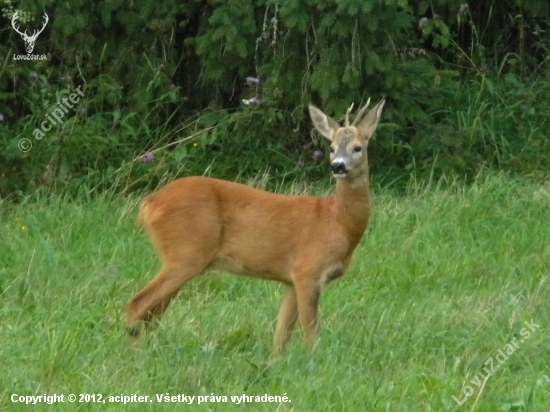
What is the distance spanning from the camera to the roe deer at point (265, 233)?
19.8 ft

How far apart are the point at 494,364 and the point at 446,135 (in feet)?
13.2

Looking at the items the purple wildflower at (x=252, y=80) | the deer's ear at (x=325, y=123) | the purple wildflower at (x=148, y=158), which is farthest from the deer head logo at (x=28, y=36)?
the deer's ear at (x=325, y=123)

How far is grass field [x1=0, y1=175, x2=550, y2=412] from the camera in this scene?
16.6 feet

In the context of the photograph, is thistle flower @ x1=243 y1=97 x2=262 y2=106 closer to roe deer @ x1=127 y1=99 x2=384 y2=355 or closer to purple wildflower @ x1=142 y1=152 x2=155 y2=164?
purple wildflower @ x1=142 y1=152 x2=155 y2=164

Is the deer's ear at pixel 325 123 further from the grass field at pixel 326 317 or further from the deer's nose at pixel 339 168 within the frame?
the grass field at pixel 326 317

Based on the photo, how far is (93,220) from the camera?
7.78 m

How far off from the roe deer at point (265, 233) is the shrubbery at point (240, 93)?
2.18 meters

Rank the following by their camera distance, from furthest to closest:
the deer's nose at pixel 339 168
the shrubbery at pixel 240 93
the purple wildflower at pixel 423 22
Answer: the purple wildflower at pixel 423 22
the shrubbery at pixel 240 93
the deer's nose at pixel 339 168

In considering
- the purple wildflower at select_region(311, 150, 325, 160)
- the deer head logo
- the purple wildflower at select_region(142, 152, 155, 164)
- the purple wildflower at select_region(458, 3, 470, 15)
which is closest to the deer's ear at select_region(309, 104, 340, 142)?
the purple wildflower at select_region(311, 150, 325, 160)

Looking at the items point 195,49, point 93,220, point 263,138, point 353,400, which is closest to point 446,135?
point 263,138

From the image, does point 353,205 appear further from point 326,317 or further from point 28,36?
point 28,36

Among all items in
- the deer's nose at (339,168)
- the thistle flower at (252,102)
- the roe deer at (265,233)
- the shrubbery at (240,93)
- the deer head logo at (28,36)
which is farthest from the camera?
the deer head logo at (28,36)

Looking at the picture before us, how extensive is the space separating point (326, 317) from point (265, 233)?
0.52 meters

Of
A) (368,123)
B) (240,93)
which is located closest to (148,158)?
(240,93)
